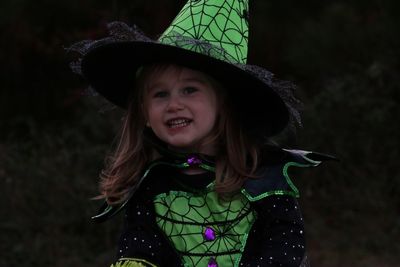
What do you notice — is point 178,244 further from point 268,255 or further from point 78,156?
point 78,156

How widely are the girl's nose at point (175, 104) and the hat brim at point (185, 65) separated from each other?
0.11 m

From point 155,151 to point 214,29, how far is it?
0.49m

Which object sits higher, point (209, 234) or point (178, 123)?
point (178, 123)

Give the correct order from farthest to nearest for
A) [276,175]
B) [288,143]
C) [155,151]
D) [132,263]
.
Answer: [288,143] < [155,151] < [276,175] < [132,263]

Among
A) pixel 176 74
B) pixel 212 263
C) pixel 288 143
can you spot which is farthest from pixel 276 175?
pixel 288 143

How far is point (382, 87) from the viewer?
6.83m

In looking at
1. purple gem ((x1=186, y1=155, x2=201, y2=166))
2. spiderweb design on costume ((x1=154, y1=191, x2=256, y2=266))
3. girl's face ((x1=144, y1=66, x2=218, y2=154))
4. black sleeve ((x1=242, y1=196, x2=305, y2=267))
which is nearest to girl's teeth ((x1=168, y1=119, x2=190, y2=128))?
girl's face ((x1=144, y1=66, x2=218, y2=154))

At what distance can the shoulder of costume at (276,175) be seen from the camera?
106 inches

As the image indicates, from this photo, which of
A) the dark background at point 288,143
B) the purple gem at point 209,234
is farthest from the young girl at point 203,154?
the dark background at point 288,143

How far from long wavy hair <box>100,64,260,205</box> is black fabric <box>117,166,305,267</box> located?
7 centimetres

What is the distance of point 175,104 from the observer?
2.72 metres

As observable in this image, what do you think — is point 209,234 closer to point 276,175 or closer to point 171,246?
point 171,246

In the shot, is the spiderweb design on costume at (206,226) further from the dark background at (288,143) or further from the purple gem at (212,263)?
the dark background at (288,143)

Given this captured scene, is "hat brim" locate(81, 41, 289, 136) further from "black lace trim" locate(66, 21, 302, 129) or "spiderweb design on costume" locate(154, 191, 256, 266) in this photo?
"spiderweb design on costume" locate(154, 191, 256, 266)
